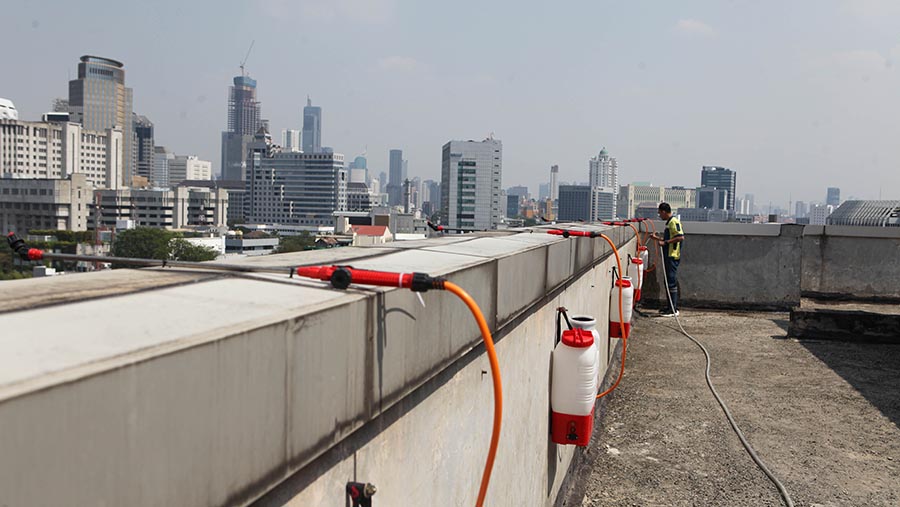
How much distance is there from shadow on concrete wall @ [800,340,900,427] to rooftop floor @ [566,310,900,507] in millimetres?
11

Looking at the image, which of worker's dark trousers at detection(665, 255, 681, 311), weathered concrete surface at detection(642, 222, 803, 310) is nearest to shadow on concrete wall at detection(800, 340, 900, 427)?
worker's dark trousers at detection(665, 255, 681, 311)

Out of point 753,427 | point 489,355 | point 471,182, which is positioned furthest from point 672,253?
point 471,182

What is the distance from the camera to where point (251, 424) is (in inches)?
52.9

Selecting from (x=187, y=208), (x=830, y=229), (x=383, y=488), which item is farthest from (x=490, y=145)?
(x=383, y=488)

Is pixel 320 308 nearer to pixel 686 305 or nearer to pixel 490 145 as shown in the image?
pixel 686 305

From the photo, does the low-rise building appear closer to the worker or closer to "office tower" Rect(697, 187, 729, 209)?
the worker

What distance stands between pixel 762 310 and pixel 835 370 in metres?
4.86

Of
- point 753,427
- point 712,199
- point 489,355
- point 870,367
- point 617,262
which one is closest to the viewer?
point 489,355

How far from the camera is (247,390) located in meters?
1.32

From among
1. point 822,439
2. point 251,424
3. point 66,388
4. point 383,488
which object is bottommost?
point 822,439

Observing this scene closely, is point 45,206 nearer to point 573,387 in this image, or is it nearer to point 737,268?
point 737,268

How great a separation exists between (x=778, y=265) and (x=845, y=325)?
11.3 feet

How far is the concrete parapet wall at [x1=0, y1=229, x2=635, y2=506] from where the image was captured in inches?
38.4

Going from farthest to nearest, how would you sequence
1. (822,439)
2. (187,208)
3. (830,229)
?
(187,208)
(830,229)
(822,439)
